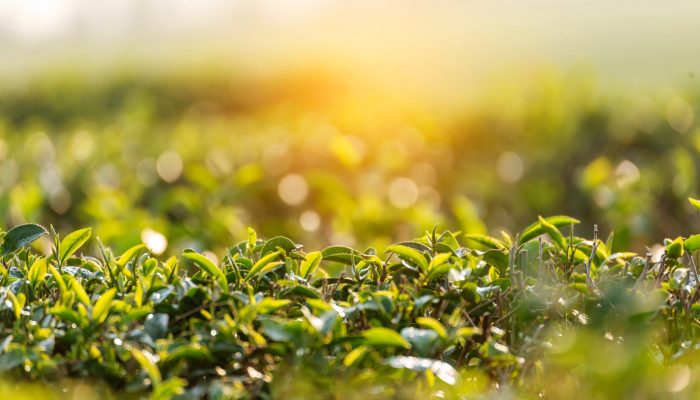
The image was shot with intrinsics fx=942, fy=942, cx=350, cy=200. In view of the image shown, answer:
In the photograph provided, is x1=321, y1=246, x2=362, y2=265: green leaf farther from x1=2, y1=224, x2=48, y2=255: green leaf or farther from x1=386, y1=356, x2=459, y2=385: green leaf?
x1=2, y1=224, x2=48, y2=255: green leaf

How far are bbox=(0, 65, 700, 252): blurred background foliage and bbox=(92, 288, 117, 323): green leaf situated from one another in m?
1.52

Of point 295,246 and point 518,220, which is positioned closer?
point 295,246

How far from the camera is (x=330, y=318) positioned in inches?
82.5

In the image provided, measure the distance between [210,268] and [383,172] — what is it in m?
3.64

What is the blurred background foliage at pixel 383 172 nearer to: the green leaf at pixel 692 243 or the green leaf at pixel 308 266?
the green leaf at pixel 692 243

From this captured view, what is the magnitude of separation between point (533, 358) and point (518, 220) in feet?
12.3

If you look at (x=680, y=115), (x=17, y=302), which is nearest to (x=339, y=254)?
(x=17, y=302)

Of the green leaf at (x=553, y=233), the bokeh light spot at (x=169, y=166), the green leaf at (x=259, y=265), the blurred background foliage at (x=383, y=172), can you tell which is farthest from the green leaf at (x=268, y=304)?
the bokeh light spot at (x=169, y=166)

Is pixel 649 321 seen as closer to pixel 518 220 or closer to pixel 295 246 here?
pixel 295 246

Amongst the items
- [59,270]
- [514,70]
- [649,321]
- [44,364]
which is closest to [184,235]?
[59,270]

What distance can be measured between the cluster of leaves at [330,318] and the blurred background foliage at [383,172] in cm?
121

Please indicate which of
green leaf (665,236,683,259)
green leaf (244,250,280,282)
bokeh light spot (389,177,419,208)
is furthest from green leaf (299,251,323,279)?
bokeh light spot (389,177,419,208)

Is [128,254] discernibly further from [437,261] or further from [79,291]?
[437,261]

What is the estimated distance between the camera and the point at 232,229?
4.18 metres
